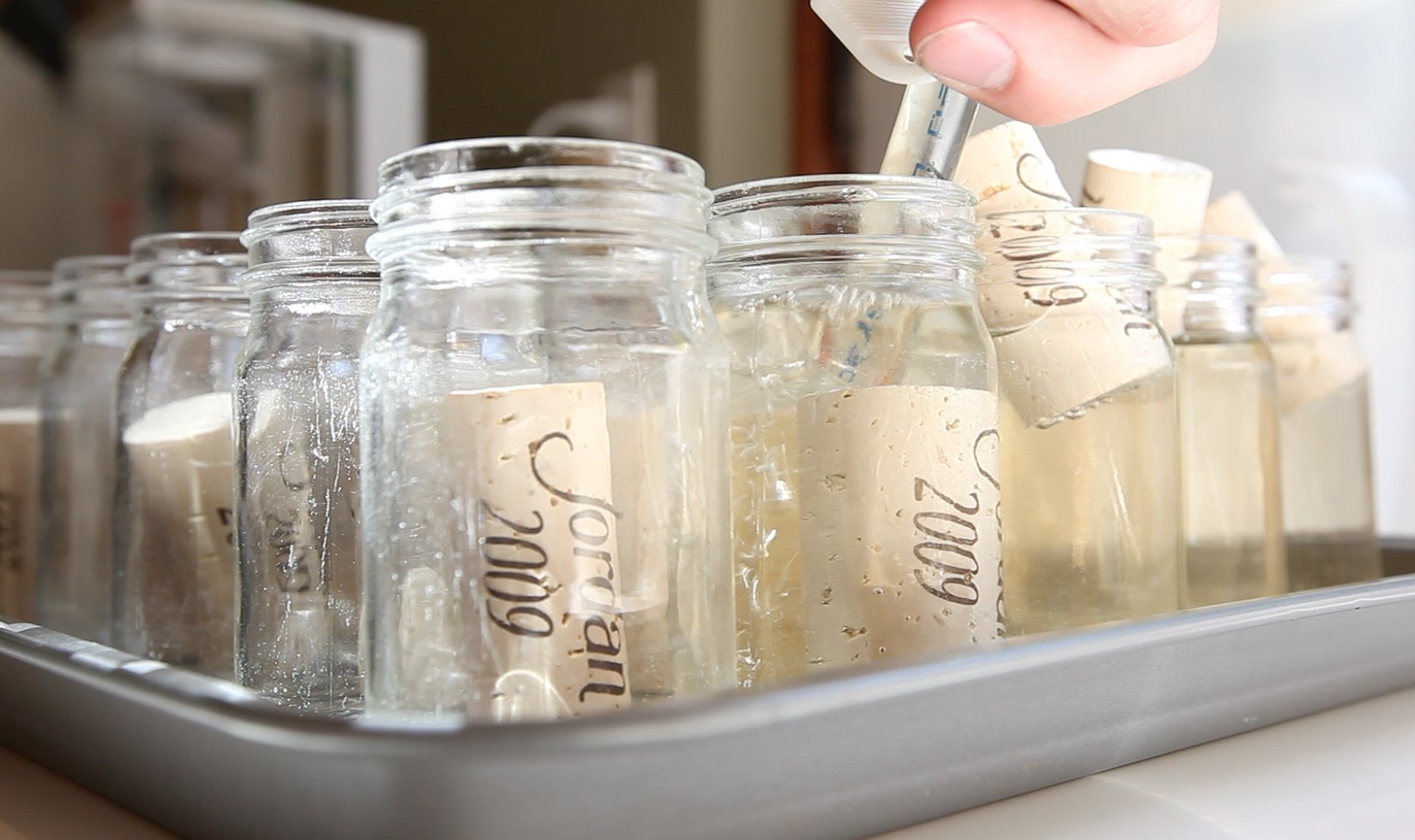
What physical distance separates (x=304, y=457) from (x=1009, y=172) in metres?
0.30

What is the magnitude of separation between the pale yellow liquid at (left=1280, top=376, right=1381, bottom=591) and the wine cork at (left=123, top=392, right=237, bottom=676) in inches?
21.9

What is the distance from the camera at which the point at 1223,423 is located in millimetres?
598

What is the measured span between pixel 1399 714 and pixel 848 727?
289mm

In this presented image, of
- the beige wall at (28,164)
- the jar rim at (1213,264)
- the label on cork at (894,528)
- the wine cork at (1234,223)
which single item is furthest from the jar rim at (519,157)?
the beige wall at (28,164)

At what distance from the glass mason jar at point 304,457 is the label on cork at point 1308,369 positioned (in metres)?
0.52

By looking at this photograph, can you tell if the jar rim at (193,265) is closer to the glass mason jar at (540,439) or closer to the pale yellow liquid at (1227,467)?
the glass mason jar at (540,439)

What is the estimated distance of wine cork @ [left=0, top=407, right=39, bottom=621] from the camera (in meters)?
0.66

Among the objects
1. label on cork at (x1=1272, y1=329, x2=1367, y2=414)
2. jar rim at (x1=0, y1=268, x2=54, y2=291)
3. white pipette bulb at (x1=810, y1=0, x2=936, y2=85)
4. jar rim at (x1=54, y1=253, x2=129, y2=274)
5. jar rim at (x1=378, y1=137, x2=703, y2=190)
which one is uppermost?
white pipette bulb at (x1=810, y1=0, x2=936, y2=85)

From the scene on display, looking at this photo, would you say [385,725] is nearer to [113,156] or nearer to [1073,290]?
[1073,290]

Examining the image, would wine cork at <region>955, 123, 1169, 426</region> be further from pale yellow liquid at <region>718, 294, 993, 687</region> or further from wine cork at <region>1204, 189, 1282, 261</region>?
wine cork at <region>1204, 189, 1282, 261</region>

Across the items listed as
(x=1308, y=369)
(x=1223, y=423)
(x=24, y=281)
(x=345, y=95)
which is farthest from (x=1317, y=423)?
(x=345, y=95)

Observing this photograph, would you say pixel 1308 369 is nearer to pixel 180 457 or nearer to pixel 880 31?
pixel 880 31

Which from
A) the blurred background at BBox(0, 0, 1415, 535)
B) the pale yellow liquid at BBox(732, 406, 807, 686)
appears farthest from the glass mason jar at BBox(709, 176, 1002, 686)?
the blurred background at BBox(0, 0, 1415, 535)

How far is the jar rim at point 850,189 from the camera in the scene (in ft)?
1.30
